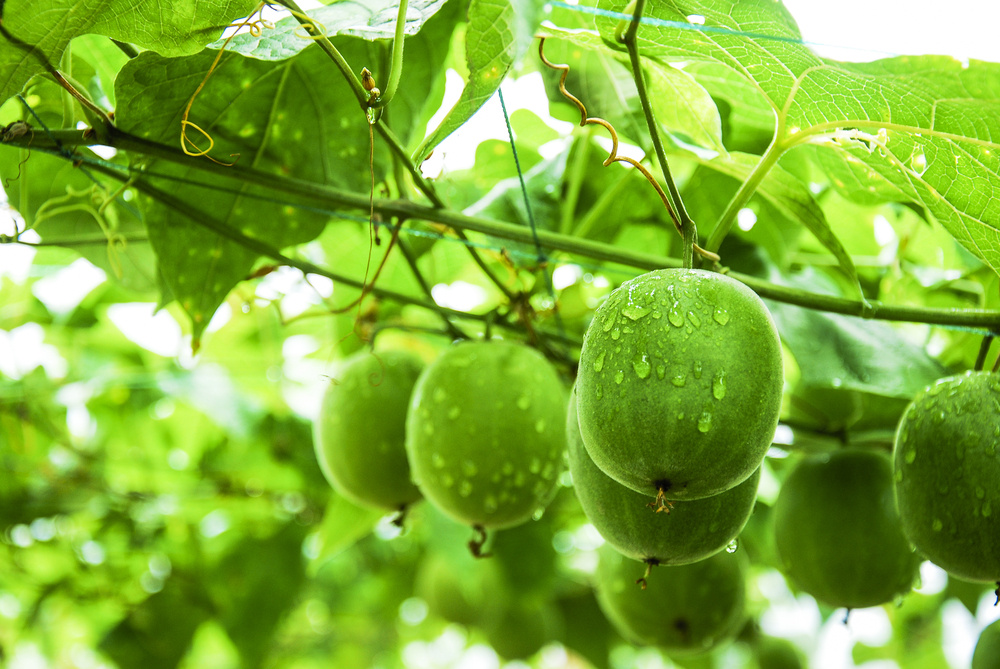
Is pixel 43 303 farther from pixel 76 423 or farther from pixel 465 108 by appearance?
pixel 465 108

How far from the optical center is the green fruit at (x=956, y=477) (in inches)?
32.2

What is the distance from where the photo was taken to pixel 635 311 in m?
0.68

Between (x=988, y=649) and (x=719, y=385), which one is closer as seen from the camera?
(x=719, y=385)

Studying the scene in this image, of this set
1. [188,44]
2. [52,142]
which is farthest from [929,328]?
[52,142]

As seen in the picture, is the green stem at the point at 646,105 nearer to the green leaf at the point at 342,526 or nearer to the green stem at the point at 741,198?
the green stem at the point at 741,198

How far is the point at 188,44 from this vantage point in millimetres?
802

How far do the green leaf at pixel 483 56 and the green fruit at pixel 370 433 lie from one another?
1.56ft

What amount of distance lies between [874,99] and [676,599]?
75cm

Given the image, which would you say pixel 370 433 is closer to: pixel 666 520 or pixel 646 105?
pixel 666 520

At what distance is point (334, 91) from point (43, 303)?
1.30 meters

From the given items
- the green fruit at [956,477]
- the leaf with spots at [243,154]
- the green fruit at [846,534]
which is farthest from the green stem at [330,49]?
the green fruit at [846,534]

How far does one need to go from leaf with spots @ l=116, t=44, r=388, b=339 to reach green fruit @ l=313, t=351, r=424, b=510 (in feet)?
0.70

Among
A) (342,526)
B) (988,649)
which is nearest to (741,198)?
(988,649)

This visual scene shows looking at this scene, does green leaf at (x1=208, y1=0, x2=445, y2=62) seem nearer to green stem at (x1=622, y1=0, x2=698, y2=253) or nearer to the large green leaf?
the large green leaf
